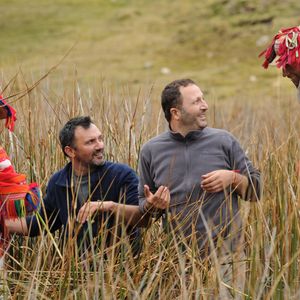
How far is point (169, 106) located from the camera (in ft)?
10.5

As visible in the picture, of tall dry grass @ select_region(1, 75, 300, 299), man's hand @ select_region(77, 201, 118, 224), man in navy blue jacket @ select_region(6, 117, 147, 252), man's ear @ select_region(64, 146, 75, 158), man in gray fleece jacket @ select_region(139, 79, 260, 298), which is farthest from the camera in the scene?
man's ear @ select_region(64, 146, 75, 158)

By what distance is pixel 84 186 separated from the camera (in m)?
3.13

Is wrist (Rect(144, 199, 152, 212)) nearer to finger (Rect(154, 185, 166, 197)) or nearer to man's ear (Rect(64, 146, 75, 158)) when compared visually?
finger (Rect(154, 185, 166, 197))

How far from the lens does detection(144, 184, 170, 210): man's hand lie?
292 cm

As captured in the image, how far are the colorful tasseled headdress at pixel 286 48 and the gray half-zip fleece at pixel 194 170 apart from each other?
0.35 metres

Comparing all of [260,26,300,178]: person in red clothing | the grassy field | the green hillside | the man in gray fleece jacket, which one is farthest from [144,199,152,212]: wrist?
the green hillside

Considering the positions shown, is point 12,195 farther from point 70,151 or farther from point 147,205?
point 147,205

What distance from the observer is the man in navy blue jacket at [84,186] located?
309cm

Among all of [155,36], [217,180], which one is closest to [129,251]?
[217,180]

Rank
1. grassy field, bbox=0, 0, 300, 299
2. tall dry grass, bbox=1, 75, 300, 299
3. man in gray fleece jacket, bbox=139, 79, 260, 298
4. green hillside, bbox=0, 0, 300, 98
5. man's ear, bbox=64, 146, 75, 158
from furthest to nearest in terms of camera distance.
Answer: green hillside, bbox=0, 0, 300, 98 < man's ear, bbox=64, 146, 75, 158 < man in gray fleece jacket, bbox=139, 79, 260, 298 < grassy field, bbox=0, 0, 300, 299 < tall dry grass, bbox=1, 75, 300, 299

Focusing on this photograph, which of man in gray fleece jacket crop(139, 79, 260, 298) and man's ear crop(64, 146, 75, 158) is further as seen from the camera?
man's ear crop(64, 146, 75, 158)

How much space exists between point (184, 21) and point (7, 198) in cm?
1678

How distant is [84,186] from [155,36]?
53.1ft

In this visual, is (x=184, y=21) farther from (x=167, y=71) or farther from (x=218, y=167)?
(x=218, y=167)
